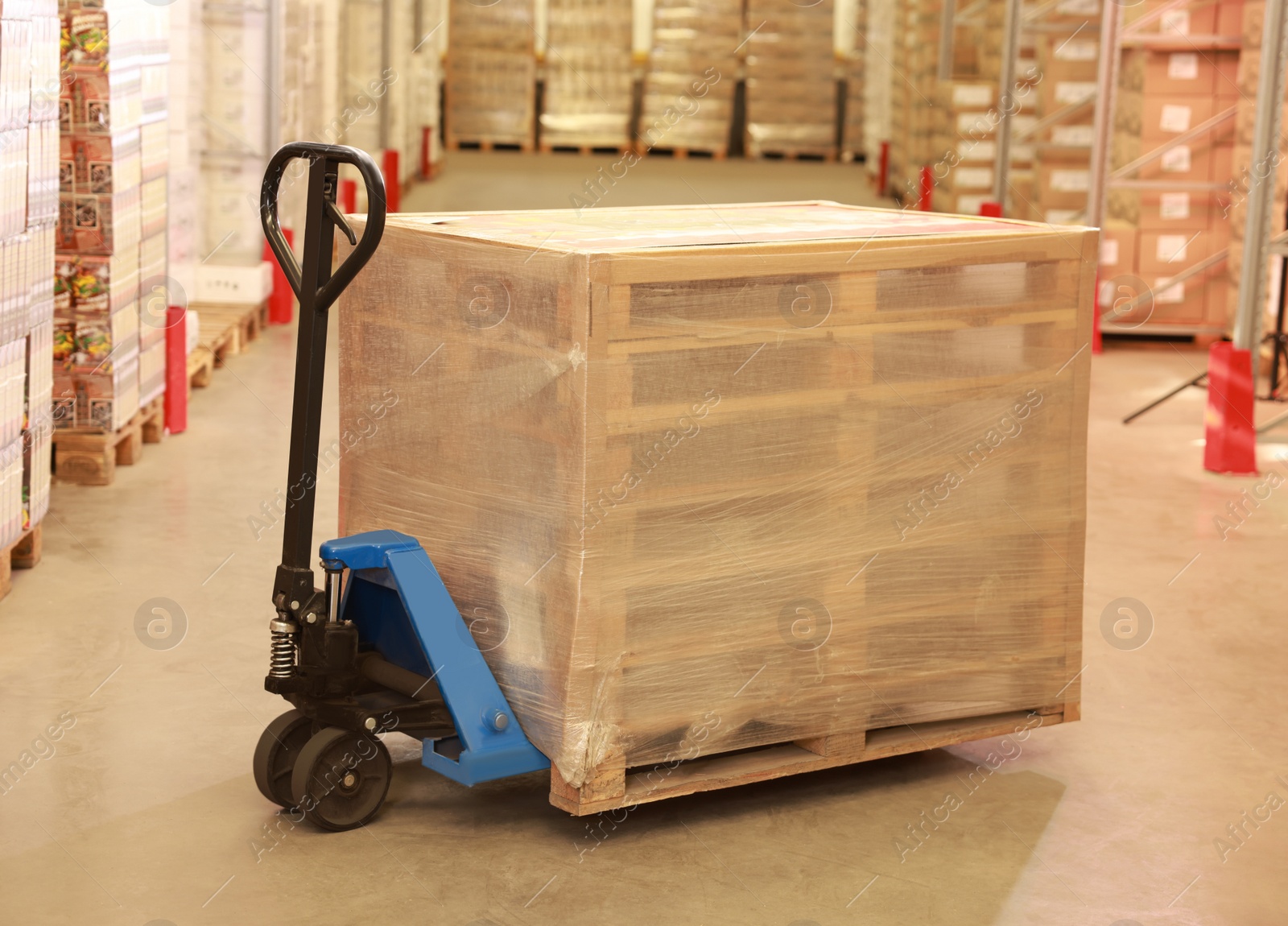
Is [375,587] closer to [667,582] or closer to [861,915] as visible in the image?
[667,582]

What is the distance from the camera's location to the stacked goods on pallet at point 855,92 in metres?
21.6

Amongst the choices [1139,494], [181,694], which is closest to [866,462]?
[181,694]

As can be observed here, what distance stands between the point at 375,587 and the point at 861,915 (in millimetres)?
1401

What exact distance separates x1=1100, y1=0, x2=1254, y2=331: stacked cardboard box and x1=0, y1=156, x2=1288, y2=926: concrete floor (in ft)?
16.0


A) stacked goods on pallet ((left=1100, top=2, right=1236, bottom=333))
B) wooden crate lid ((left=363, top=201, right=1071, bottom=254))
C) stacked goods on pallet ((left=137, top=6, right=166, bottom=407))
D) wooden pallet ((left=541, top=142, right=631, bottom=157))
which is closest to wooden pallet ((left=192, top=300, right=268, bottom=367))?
stacked goods on pallet ((left=137, top=6, right=166, bottom=407))

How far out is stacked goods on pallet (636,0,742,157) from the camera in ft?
68.0

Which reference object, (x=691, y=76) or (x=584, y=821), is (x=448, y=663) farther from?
(x=691, y=76)

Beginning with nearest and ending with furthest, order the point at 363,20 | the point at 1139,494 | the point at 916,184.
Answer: the point at 1139,494 → the point at 363,20 → the point at 916,184

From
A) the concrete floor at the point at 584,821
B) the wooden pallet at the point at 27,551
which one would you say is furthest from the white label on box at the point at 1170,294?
the wooden pallet at the point at 27,551

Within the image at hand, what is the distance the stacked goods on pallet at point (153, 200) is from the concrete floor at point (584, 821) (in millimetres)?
1395

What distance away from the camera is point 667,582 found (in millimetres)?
3725

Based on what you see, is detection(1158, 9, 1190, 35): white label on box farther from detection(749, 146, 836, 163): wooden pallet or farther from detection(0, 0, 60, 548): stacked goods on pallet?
detection(749, 146, 836, 163): wooden pallet

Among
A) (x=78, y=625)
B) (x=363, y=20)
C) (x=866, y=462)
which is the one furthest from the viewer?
(x=363, y=20)

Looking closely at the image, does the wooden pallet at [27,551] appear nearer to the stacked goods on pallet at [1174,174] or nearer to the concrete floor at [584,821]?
the concrete floor at [584,821]
